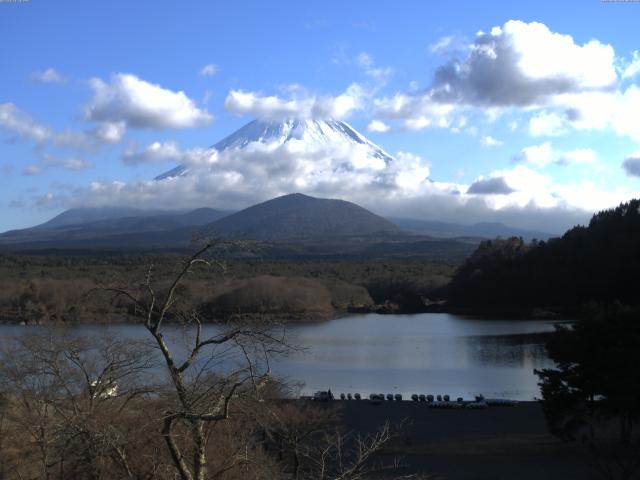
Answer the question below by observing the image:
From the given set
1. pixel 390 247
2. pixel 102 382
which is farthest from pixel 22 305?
pixel 390 247

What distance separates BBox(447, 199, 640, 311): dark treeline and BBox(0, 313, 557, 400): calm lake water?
7.17 metres

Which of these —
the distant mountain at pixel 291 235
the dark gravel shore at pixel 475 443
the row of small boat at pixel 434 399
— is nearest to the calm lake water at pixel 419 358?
the row of small boat at pixel 434 399

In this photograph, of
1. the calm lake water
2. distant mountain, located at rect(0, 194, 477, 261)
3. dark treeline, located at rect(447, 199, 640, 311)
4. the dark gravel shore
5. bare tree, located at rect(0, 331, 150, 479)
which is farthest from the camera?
distant mountain, located at rect(0, 194, 477, 261)

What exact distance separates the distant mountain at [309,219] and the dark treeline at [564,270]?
69.4 m

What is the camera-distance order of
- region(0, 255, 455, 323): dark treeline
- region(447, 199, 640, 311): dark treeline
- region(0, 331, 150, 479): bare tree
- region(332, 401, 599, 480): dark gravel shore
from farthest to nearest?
region(447, 199, 640, 311): dark treeline, region(0, 255, 455, 323): dark treeline, region(332, 401, 599, 480): dark gravel shore, region(0, 331, 150, 479): bare tree

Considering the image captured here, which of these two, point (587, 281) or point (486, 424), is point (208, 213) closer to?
point (587, 281)

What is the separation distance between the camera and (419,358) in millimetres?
29203

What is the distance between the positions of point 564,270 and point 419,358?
24.9 metres

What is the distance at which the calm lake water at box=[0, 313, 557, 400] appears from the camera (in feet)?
75.9

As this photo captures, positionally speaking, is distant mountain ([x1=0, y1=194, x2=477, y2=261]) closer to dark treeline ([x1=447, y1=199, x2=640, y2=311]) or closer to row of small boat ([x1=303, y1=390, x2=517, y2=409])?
dark treeline ([x1=447, y1=199, x2=640, y2=311])

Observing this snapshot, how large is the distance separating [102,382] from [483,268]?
5114cm

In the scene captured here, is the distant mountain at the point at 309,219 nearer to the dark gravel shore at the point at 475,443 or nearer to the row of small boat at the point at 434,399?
the row of small boat at the point at 434,399

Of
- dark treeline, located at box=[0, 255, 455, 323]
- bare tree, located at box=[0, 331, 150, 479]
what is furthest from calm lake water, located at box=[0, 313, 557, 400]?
bare tree, located at box=[0, 331, 150, 479]

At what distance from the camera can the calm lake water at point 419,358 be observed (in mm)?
23141
